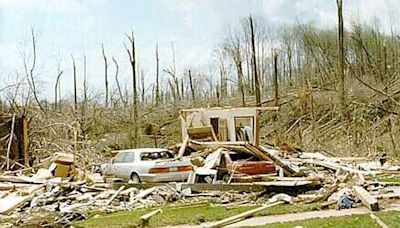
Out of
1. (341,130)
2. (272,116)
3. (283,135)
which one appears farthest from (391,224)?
(272,116)

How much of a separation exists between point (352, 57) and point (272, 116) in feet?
30.4

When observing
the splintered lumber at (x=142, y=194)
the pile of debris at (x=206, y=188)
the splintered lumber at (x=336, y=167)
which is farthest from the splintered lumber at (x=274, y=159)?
the splintered lumber at (x=142, y=194)

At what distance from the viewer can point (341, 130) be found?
1459 inches

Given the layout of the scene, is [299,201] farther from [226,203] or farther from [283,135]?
[283,135]

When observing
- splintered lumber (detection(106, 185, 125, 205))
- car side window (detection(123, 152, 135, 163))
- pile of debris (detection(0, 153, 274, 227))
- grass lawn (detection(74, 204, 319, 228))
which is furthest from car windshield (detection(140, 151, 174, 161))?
grass lawn (detection(74, 204, 319, 228))

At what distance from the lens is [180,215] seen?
561 inches

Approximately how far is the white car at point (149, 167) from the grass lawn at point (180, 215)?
16.4ft

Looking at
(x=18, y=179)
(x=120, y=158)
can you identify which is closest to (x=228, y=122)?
(x=120, y=158)

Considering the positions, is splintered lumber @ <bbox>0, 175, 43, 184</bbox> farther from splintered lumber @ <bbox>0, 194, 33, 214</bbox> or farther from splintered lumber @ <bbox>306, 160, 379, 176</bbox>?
splintered lumber @ <bbox>306, 160, 379, 176</bbox>

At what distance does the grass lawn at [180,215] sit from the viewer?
13350mm

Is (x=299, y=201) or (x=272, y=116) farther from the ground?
(x=272, y=116)

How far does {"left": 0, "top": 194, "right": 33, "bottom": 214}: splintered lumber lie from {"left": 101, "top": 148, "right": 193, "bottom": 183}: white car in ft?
14.4

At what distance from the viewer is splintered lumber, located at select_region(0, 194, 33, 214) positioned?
16.4 meters

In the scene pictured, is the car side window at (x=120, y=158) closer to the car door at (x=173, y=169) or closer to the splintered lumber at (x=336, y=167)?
the car door at (x=173, y=169)
